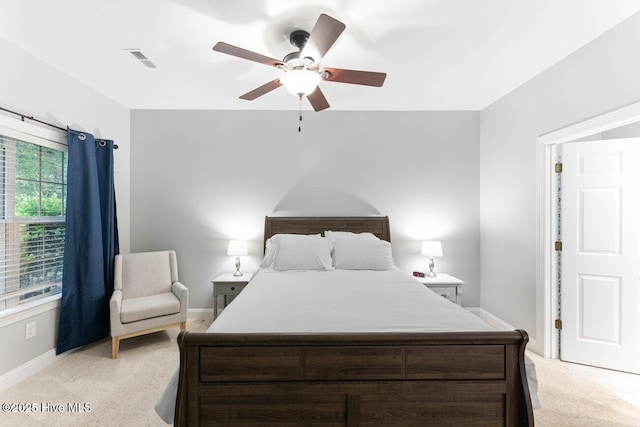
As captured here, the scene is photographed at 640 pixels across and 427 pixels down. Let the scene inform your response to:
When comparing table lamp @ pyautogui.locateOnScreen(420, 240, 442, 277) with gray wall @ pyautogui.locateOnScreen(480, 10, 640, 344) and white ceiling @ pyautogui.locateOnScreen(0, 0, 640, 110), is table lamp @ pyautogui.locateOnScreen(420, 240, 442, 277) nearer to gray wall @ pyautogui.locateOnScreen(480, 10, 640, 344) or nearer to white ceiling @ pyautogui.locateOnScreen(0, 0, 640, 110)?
gray wall @ pyautogui.locateOnScreen(480, 10, 640, 344)

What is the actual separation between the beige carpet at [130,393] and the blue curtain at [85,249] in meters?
0.26

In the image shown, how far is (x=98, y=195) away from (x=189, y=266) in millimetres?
1280

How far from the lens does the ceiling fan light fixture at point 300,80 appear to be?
72.7 inches

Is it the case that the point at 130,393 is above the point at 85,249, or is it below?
below

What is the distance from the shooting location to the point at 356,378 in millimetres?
1328

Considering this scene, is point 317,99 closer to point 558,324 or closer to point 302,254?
point 302,254

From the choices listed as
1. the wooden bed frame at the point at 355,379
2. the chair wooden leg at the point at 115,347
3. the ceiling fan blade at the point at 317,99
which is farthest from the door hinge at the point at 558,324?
the chair wooden leg at the point at 115,347

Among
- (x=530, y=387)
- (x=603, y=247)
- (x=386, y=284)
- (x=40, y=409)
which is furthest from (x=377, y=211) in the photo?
(x=40, y=409)

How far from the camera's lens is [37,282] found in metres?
2.57

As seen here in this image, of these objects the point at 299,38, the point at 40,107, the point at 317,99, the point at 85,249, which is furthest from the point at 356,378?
the point at 40,107

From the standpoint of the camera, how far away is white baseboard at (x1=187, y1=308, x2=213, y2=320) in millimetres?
3633

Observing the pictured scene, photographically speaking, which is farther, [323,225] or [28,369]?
[323,225]

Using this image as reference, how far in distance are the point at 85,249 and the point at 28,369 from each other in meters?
1.04

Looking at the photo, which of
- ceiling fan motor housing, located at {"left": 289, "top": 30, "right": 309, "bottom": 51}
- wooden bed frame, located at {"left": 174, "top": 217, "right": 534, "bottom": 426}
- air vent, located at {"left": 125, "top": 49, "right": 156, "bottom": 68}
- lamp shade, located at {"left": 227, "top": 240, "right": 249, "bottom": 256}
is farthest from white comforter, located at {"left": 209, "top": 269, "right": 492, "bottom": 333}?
air vent, located at {"left": 125, "top": 49, "right": 156, "bottom": 68}
